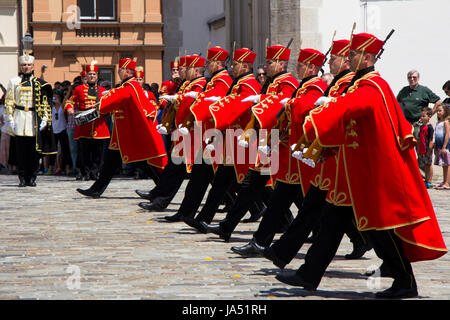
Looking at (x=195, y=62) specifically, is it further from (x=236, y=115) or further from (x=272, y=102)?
(x=272, y=102)

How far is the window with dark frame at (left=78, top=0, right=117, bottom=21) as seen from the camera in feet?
115

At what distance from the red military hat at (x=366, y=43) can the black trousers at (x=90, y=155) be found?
11.3 metres

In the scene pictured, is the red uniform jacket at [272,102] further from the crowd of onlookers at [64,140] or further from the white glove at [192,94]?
the crowd of onlookers at [64,140]

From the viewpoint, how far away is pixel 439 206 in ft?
44.4

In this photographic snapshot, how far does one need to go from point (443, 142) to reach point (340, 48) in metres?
8.37

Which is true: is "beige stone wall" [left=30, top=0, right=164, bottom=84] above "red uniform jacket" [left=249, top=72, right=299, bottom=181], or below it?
above

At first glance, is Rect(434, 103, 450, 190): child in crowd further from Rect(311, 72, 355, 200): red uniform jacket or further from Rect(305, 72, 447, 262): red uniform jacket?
Rect(305, 72, 447, 262): red uniform jacket

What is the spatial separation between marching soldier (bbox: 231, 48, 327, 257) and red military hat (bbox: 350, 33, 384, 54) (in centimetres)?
122

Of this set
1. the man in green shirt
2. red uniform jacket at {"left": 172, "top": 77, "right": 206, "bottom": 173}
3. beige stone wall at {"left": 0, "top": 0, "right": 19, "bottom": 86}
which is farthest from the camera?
beige stone wall at {"left": 0, "top": 0, "right": 19, "bottom": 86}

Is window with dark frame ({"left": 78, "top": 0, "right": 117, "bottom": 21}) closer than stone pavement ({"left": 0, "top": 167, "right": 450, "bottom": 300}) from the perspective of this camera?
No

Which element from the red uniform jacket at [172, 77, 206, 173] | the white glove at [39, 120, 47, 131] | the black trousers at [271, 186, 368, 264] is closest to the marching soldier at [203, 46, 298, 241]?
the black trousers at [271, 186, 368, 264]

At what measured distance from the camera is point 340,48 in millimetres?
8258

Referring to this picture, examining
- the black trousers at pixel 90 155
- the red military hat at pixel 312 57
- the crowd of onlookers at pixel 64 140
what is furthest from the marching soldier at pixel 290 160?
the crowd of onlookers at pixel 64 140

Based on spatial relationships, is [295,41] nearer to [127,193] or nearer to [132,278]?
[127,193]
